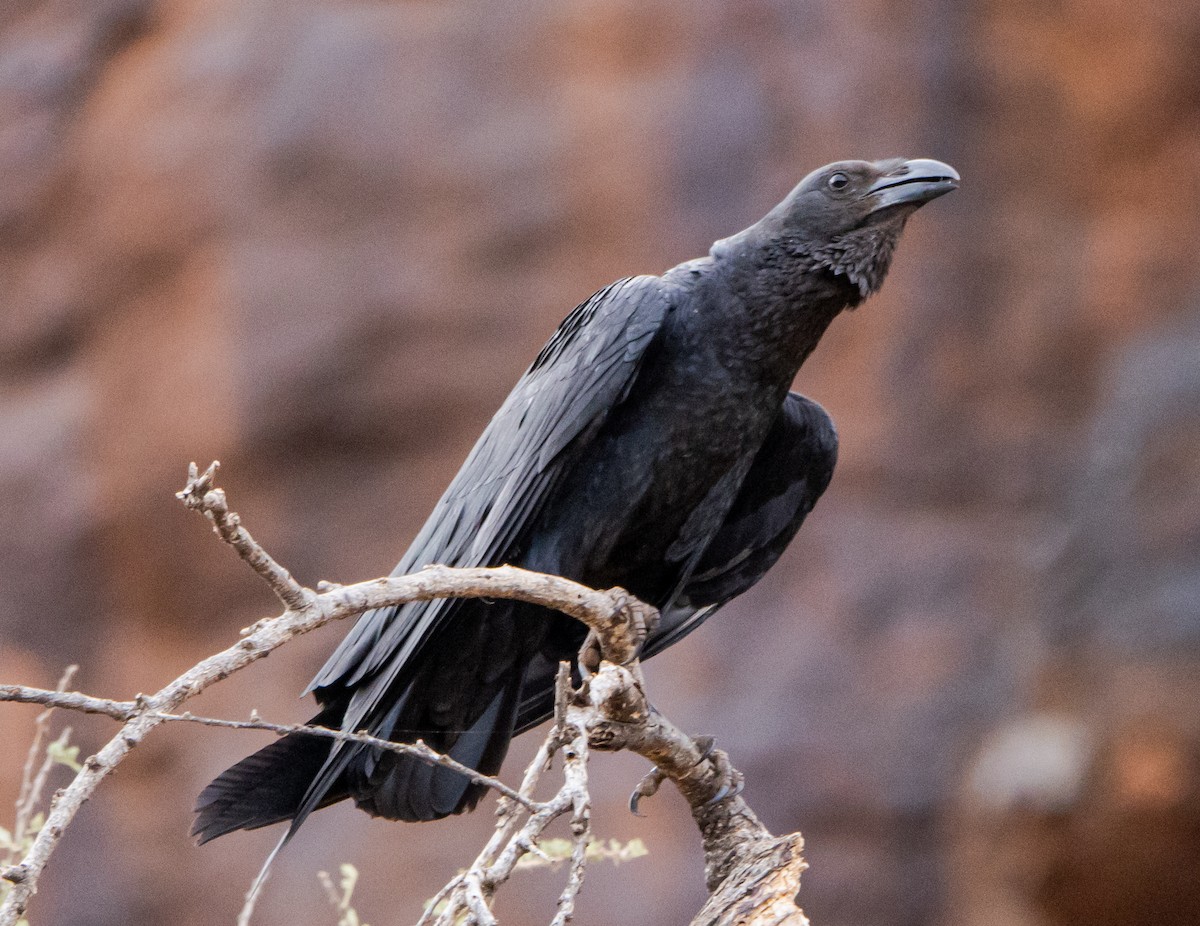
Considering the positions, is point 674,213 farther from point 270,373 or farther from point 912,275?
point 270,373

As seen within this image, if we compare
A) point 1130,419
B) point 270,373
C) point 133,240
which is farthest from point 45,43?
point 1130,419

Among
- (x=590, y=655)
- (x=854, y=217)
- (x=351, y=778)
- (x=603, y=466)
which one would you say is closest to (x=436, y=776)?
(x=351, y=778)

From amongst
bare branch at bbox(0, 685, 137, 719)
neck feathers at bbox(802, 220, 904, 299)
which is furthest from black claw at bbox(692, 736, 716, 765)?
bare branch at bbox(0, 685, 137, 719)

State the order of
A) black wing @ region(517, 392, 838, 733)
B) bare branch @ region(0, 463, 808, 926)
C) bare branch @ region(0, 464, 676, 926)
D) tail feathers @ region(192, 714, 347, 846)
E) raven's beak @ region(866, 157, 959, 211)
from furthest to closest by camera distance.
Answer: black wing @ region(517, 392, 838, 733) < raven's beak @ region(866, 157, 959, 211) < tail feathers @ region(192, 714, 347, 846) < bare branch @ region(0, 463, 808, 926) < bare branch @ region(0, 464, 676, 926)

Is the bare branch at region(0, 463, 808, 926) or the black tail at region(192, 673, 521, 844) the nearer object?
the bare branch at region(0, 463, 808, 926)

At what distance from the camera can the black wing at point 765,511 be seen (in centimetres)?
402

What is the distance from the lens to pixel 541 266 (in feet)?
24.4

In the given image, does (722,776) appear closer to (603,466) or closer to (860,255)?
(603,466)

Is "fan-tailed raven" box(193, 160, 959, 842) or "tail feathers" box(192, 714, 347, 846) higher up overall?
"fan-tailed raven" box(193, 160, 959, 842)

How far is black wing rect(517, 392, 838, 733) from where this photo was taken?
158 inches

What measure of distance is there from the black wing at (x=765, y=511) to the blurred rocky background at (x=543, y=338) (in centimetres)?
314

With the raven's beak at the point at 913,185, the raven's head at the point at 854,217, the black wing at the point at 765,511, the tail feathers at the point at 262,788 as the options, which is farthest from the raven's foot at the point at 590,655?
the raven's beak at the point at 913,185

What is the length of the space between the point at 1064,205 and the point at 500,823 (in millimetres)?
6000

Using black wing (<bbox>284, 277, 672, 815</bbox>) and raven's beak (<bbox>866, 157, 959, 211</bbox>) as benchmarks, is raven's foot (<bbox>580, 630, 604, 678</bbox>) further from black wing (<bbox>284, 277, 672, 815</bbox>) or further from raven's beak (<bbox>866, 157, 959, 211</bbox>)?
Result: raven's beak (<bbox>866, 157, 959, 211</bbox>)
